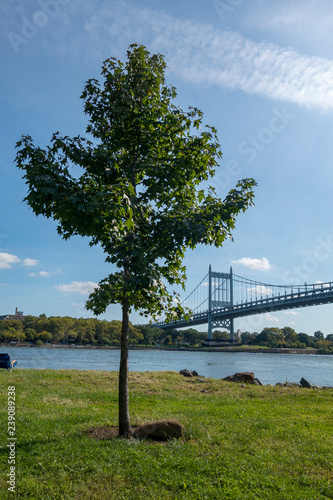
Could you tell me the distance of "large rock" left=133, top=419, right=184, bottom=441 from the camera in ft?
25.9

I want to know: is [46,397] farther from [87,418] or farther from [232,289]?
[232,289]

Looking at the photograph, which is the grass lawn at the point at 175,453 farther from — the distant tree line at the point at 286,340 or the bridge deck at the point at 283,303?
the distant tree line at the point at 286,340

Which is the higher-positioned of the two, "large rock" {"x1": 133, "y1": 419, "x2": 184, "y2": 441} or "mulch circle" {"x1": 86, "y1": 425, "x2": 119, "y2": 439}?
"large rock" {"x1": 133, "y1": 419, "x2": 184, "y2": 441}

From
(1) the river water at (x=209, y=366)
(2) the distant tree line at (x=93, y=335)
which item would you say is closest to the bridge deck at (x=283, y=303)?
(1) the river water at (x=209, y=366)

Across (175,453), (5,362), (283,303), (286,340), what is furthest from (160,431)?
(286,340)

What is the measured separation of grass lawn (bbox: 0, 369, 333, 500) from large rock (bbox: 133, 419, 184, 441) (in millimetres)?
256

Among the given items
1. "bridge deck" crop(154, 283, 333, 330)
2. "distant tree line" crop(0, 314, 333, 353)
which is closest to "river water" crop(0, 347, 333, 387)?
"bridge deck" crop(154, 283, 333, 330)

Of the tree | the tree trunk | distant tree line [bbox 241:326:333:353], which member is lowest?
distant tree line [bbox 241:326:333:353]

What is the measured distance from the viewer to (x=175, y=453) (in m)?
6.79

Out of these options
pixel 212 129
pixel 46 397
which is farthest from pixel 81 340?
pixel 212 129

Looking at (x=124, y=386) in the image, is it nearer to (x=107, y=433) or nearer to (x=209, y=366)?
(x=107, y=433)

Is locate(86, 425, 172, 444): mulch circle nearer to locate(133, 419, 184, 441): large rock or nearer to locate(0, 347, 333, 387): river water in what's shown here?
locate(133, 419, 184, 441): large rock

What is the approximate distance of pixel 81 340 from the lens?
4523 inches

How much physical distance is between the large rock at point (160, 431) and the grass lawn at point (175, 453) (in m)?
0.26
